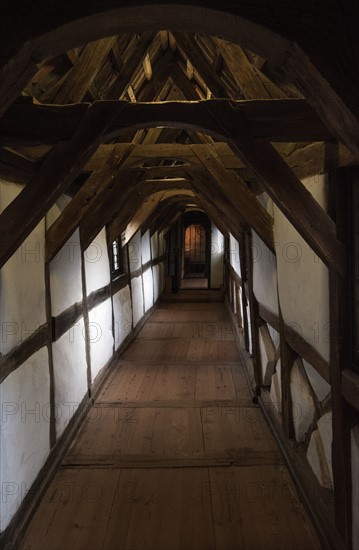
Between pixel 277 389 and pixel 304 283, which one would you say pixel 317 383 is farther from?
pixel 277 389

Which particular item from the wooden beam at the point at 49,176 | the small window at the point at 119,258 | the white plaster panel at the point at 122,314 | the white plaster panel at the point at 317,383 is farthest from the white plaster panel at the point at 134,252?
the wooden beam at the point at 49,176

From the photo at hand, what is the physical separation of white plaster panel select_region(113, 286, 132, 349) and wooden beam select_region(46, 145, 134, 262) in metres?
2.88

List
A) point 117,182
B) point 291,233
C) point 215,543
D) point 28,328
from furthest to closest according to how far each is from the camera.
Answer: point 117,182, point 291,233, point 28,328, point 215,543

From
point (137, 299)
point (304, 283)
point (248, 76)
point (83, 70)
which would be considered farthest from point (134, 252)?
point (304, 283)

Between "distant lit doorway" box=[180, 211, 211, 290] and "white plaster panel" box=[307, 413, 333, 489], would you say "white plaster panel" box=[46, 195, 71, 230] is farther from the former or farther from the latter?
"distant lit doorway" box=[180, 211, 211, 290]

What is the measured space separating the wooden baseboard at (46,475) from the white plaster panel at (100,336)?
0.51 ft

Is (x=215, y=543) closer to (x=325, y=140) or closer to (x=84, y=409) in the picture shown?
(x=84, y=409)

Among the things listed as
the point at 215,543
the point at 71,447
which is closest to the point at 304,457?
the point at 215,543

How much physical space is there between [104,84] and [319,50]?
2.84 m

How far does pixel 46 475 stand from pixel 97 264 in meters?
2.74

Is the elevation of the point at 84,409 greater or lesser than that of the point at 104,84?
lesser

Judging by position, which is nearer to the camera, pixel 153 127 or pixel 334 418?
pixel 334 418

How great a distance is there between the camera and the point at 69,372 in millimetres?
3852

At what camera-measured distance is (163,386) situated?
201 inches
